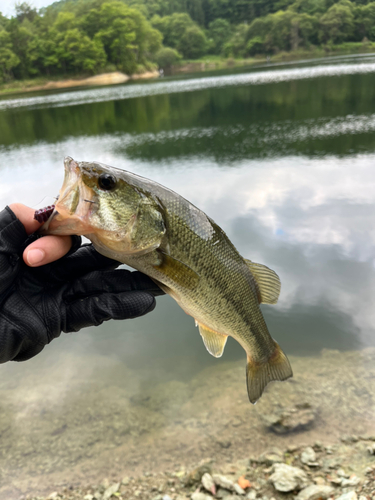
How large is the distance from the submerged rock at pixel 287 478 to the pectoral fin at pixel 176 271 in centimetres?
279

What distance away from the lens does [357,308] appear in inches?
303

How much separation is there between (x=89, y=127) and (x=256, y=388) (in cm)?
2861

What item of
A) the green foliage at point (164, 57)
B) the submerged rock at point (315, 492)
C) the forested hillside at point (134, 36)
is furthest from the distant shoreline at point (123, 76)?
the submerged rock at point (315, 492)

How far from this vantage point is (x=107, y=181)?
2299 millimetres

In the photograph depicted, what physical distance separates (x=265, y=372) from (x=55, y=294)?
2.02m

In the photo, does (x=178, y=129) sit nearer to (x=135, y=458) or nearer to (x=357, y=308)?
(x=357, y=308)

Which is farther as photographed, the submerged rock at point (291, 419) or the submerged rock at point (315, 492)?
the submerged rock at point (291, 419)

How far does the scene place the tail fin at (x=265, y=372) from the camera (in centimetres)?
317

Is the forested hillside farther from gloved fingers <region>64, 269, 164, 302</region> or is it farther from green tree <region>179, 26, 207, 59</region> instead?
gloved fingers <region>64, 269, 164, 302</region>

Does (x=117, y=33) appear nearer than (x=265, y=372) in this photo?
No

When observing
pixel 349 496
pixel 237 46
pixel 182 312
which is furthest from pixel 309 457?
pixel 237 46

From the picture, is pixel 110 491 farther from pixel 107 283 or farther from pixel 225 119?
pixel 225 119

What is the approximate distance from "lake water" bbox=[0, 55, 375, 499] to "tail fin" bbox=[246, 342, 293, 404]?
2065 mm

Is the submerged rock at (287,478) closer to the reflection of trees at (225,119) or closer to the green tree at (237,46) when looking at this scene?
the reflection of trees at (225,119)
